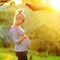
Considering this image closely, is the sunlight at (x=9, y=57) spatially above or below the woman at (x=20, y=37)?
below

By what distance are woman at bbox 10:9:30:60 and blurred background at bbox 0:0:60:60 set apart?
0.14ft

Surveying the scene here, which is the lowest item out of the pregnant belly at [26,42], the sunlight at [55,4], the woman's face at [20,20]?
the pregnant belly at [26,42]

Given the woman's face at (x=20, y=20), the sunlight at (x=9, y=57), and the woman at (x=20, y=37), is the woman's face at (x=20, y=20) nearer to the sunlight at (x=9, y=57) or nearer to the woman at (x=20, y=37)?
the woman at (x=20, y=37)

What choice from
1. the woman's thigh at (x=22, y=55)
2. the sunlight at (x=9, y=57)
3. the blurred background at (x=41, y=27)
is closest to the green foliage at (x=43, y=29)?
the blurred background at (x=41, y=27)

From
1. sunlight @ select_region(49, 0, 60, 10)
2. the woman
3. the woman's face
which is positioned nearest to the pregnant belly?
the woman

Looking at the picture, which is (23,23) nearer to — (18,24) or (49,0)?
(18,24)

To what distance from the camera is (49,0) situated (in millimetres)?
2953

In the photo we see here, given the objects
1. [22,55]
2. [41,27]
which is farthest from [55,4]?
[22,55]

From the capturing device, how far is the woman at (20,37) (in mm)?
2930

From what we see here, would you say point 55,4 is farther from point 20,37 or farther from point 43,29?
point 20,37

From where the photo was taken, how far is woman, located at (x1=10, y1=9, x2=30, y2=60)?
9.61ft

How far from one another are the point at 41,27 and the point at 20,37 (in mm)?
240

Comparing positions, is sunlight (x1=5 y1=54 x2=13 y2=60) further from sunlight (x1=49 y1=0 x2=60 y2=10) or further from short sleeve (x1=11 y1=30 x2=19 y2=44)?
sunlight (x1=49 y1=0 x2=60 y2=10)

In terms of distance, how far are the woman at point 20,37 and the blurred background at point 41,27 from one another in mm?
44
